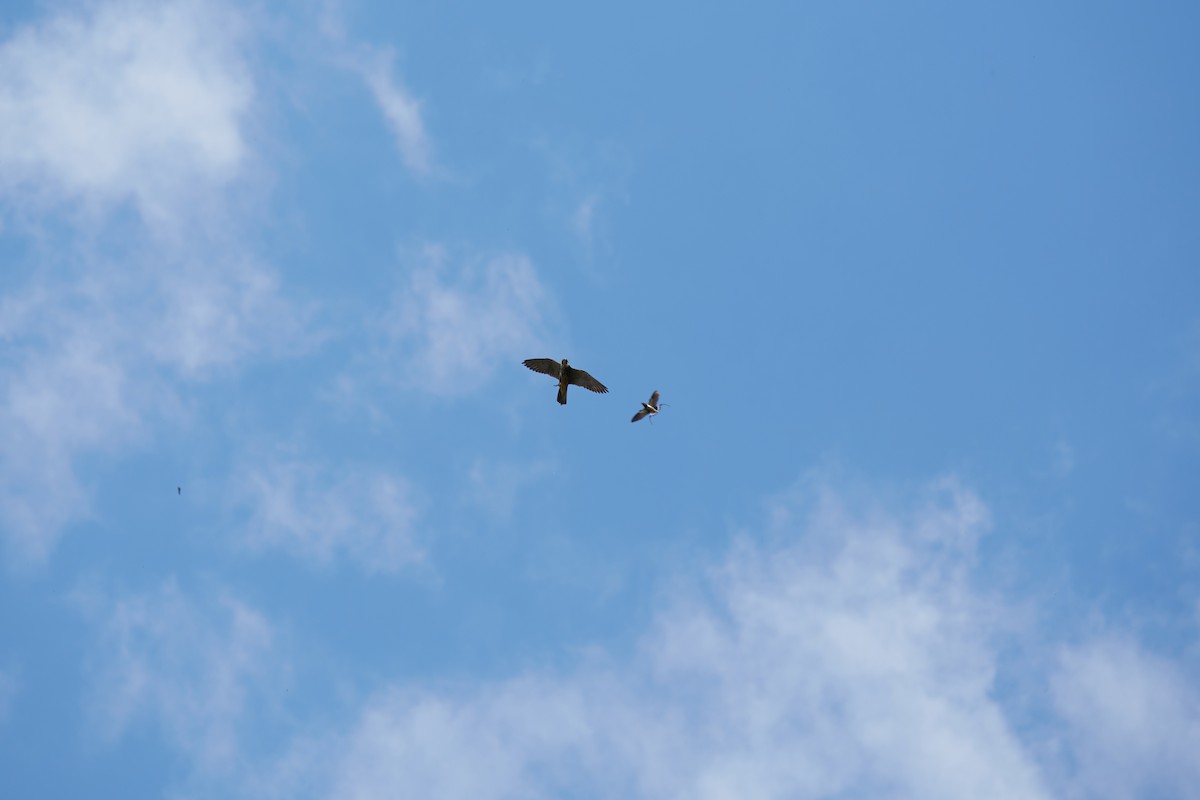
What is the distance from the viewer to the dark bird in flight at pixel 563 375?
1977 inches

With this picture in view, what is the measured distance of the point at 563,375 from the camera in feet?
164

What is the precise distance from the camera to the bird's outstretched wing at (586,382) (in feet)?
166

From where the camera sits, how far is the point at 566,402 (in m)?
50.3

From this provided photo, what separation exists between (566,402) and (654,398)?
337cm

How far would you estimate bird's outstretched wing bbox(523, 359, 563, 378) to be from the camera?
50750 millimetres

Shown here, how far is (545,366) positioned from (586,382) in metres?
1.67

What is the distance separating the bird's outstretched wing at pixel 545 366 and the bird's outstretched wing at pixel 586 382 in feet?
2.00

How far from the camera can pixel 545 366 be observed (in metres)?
50.9

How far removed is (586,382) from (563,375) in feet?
4.02

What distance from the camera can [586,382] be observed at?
167 ft

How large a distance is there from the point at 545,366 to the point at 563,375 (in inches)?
42.8

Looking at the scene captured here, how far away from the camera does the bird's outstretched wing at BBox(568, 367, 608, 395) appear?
166ft

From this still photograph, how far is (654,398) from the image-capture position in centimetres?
5081

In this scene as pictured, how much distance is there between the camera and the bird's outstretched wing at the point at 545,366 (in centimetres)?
5075
